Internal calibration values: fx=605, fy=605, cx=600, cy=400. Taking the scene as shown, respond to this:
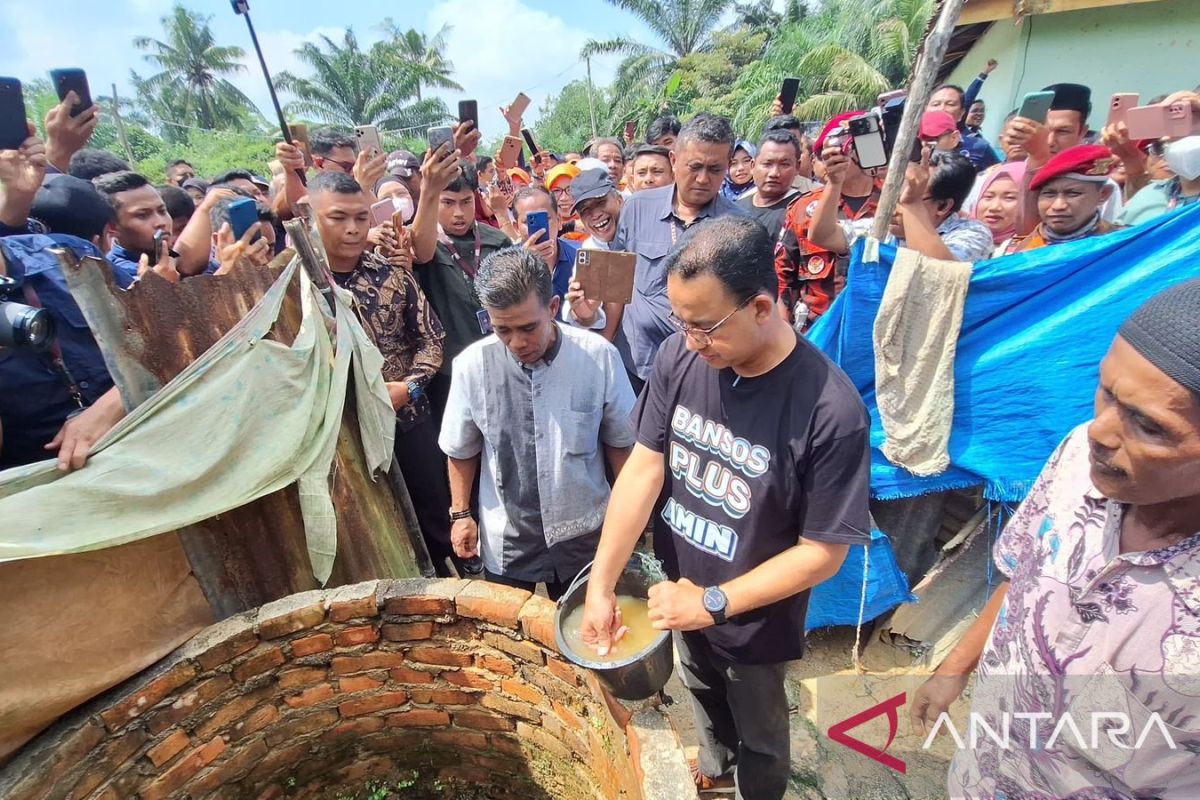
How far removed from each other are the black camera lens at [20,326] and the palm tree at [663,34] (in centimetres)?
2800

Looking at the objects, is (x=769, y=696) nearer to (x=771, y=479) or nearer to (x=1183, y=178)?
(x=771, y=479)

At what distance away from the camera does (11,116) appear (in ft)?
7.90

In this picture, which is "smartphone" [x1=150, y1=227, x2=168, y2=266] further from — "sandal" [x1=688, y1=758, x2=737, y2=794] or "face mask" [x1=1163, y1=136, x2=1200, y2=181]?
"face mask" [x1=1163, y1=136, x2=1200, y2=181]

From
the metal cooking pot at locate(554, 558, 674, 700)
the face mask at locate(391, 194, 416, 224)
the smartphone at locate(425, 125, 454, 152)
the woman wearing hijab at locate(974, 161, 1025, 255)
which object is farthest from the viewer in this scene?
the face mask at locate(391, 194, 416, 224)

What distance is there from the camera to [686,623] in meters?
1.65

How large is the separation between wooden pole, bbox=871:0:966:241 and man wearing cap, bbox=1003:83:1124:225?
2.10 metres

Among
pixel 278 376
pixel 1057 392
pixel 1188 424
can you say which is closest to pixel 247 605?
pixel 278 376

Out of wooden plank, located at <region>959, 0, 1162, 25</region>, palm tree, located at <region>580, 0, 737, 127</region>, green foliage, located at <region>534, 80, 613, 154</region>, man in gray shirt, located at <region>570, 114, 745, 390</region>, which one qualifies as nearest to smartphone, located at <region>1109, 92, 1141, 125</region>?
man in gray shirt, located at <region>570, 114, 745, 390</region>

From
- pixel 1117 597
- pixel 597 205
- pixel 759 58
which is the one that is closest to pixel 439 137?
pixel 597 205

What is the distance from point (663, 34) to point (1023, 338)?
29863 mm

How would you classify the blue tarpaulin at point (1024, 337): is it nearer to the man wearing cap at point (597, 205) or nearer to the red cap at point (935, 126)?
the man wearing cap at point (597, 205)

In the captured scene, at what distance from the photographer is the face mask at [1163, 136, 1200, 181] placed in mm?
2846

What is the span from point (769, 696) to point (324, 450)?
6.29 feet

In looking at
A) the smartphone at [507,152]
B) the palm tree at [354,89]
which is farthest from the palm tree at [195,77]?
the smartphone at [507,152]
